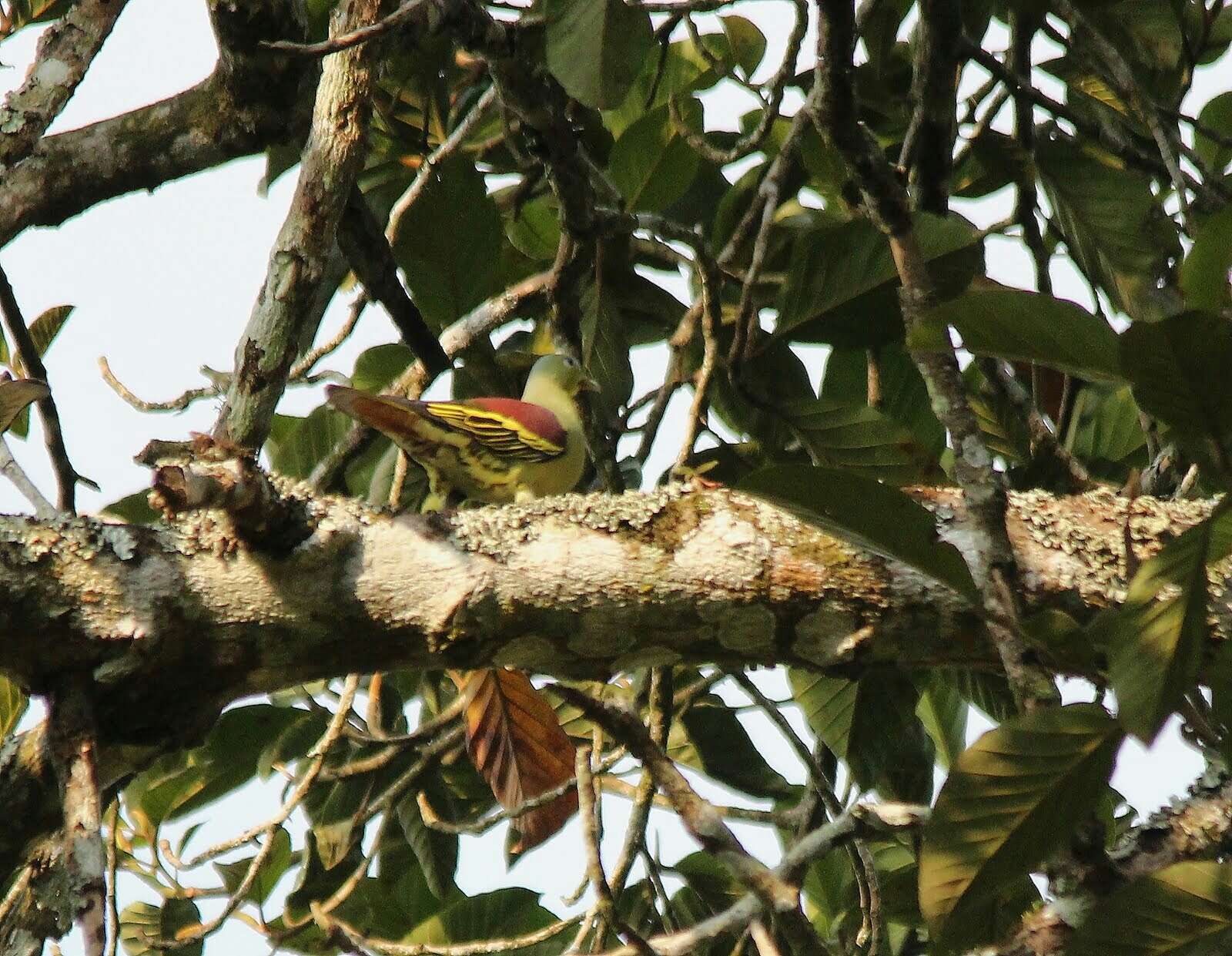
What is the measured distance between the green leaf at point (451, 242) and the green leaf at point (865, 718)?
130cm

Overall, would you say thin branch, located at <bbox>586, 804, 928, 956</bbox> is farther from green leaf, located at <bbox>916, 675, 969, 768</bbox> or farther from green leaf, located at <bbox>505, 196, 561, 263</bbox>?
green leaf, located at <bbox>505, 196, 561, 263</bbox>

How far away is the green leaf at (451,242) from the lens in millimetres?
3221

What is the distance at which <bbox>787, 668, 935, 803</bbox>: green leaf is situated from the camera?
→ 296 centimetres

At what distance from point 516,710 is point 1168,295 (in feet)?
5.83

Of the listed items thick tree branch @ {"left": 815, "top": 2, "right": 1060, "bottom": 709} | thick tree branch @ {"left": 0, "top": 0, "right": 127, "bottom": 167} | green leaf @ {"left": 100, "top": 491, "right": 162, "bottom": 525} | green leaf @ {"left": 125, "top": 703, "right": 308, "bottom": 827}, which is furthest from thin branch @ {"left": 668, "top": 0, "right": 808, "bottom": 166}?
green leaf @ {"left": 125, "top": 703, "right": 308, "bottom": 827}

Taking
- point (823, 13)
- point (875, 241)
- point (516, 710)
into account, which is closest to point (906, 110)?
point (875, 241)

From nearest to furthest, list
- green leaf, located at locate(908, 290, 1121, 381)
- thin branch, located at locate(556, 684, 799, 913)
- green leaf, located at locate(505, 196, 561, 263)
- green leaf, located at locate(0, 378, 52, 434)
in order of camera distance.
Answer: green leaf, located at locate(908, 290, 1121, 381), thin branch, located at locate(556, 684, 799, 913), green leaf, located at locate(0, 378, 52, 434), green leaf, located at locate(505, 196, 561, 263)

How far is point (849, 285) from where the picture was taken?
292 cm

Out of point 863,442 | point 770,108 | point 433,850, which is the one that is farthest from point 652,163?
point 433,850

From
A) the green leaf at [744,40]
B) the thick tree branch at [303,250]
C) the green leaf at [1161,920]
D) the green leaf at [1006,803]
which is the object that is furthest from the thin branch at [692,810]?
the green leaf at [744,40]

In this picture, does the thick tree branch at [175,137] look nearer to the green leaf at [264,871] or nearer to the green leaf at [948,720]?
the green leaf at [264,871]

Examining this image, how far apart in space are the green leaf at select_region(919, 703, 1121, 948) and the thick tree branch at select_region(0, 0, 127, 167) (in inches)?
96.1

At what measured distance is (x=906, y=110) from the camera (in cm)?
357

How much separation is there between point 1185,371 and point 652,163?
2.22 m
